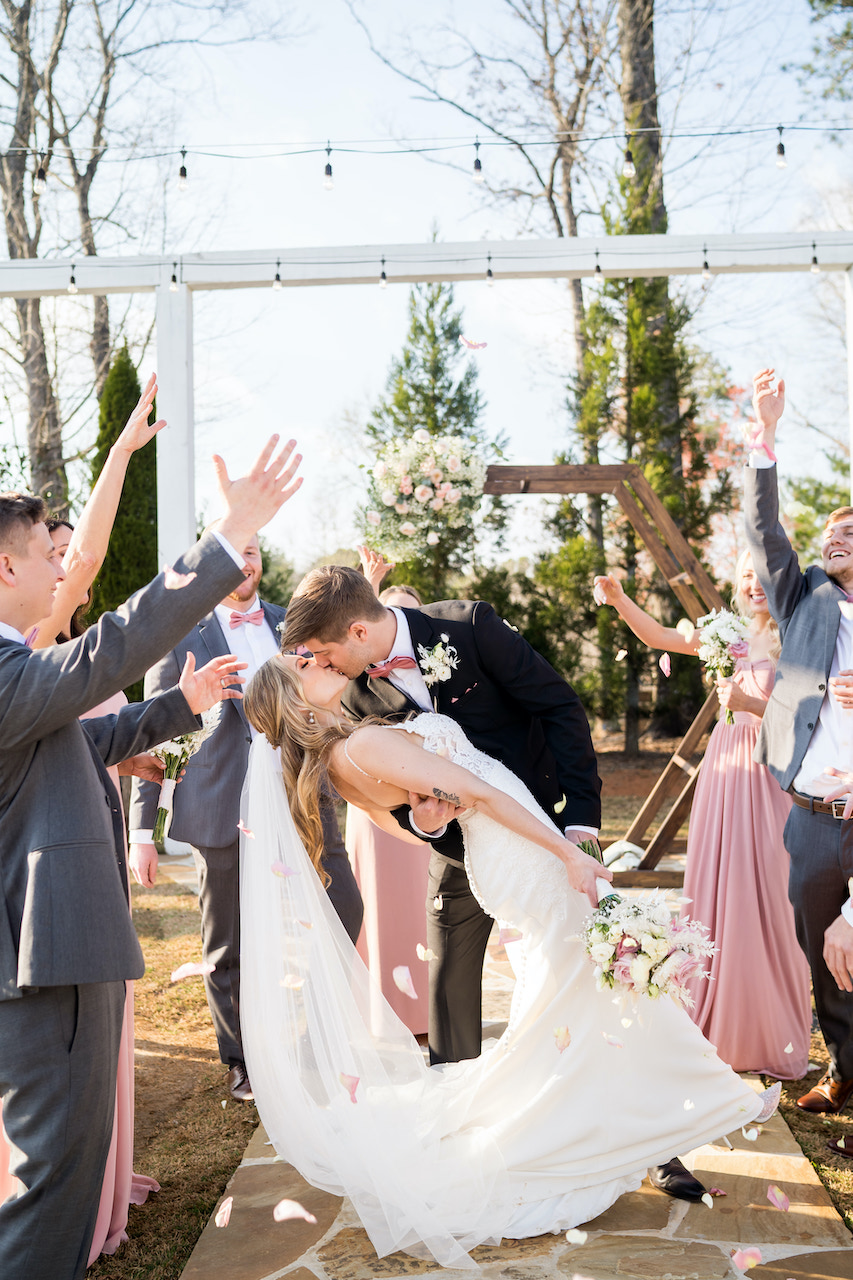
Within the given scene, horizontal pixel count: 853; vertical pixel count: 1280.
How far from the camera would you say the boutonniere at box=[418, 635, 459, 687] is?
3.10m

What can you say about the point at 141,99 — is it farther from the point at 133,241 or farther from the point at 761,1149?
the point at 761,1149

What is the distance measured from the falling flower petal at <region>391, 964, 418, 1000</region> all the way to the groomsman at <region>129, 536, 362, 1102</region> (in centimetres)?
50

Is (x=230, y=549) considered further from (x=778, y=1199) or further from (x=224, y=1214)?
(x=778, y=1199)

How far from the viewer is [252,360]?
695 inches

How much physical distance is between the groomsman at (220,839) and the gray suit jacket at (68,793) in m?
1.74

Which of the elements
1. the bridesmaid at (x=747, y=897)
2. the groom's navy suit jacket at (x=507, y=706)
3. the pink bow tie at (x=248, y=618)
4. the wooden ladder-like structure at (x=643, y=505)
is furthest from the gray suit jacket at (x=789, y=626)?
the wooden ladder-like structure at (x=643, y=505)

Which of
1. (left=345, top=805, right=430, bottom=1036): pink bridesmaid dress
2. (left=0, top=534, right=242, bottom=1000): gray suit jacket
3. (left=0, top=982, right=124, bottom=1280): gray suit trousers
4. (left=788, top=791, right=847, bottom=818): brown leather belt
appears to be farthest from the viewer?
(left=345, top=805, right=430, bottom=1036): pink bridesmaid dress

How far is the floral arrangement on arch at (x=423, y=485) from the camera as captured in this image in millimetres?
Answer: 7102

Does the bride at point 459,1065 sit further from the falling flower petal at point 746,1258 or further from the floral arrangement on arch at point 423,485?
the floral arrangement on arch at point 423,485

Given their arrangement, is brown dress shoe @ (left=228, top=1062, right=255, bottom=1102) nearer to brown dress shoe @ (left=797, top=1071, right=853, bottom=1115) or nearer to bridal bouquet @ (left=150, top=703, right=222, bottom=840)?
bridal bouquet @ (left=150, top=703, right=222, bottom=840)

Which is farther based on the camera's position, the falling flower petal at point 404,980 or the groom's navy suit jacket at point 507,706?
the falling flower petal at point 404,980

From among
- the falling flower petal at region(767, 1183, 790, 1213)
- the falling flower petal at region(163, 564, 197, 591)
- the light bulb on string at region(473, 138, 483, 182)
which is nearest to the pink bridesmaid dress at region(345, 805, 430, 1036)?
the falling flower petal at region(767, 1183, 790, 1213)

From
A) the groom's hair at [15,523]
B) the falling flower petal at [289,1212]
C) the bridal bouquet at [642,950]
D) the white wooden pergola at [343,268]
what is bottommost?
the falling flower petal at [289,1212]

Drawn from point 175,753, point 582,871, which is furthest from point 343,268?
point 582,871
